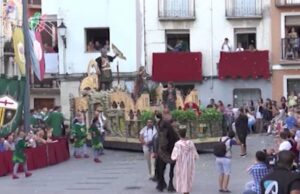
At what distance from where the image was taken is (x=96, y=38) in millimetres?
39625

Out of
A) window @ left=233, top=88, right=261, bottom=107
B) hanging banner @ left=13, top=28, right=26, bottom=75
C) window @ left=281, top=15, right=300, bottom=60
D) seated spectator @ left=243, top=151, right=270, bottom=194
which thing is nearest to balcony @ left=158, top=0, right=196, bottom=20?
window @ left=233, top=88, right=261, bottom=107

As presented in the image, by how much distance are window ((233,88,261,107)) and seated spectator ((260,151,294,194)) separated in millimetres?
31094

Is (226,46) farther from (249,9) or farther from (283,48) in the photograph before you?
(283,48)

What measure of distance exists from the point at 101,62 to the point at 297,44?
10539 millimetres

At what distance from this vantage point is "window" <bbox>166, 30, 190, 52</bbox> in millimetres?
39125

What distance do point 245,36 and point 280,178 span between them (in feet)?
105

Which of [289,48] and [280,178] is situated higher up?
[289,48]

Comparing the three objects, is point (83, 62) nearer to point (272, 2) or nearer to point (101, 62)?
point (101, 62)

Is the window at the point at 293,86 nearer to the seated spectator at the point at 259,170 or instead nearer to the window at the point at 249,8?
the window at the point at 249,8

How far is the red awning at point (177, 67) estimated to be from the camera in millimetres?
38469

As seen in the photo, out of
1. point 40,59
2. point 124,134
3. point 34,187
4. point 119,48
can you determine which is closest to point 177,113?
point 124,134

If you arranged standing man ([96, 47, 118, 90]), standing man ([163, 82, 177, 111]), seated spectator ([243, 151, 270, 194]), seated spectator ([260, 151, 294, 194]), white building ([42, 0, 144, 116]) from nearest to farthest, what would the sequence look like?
seated spectator ([260, 151, 294, 194]), seated spectator ([243, 151, 270, 194]), standing man ([163, 82, 177, 111]), standing man ([96, 47, 118, 90]), white building ([42, 0, 144, 116])

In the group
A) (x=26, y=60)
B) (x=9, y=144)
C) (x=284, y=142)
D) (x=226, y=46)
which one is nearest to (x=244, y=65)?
(x=226, y=46)

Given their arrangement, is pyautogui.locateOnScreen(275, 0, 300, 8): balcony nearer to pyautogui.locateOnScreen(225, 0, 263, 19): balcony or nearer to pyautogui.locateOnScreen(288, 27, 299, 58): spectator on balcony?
pyautogui.locateOnScreen(225, 0, 263, 19): balcony
